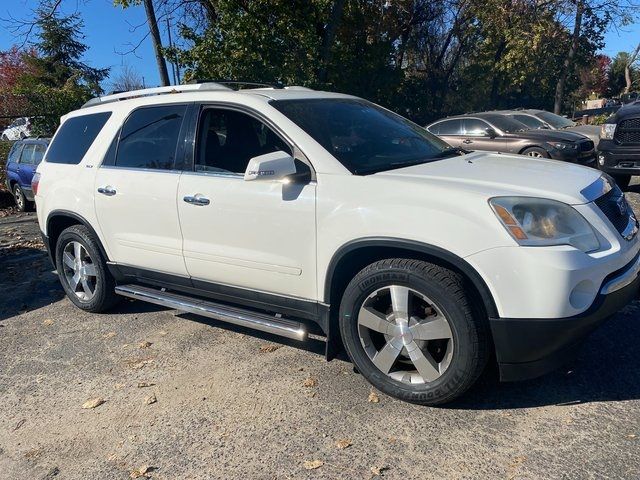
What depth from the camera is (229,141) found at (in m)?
4.09

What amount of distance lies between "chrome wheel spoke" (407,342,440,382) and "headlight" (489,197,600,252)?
2.80ft

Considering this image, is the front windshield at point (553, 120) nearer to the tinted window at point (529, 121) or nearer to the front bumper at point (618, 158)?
the tinted window at point (529, 121)

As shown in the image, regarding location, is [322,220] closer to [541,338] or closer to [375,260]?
[375,260]

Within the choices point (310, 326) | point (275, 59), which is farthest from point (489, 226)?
point (275, 59)

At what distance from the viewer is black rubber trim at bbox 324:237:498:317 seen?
2.88 m

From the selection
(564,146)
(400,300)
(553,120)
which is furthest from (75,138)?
(553,120)

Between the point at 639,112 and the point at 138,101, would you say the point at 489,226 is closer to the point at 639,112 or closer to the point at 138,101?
the point at 138,101

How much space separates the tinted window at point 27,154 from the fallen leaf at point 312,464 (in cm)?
1152

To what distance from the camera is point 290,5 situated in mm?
15078

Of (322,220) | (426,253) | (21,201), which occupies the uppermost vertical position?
(322,220)

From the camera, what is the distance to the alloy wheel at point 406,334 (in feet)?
10.2

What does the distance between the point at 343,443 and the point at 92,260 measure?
3.12 m

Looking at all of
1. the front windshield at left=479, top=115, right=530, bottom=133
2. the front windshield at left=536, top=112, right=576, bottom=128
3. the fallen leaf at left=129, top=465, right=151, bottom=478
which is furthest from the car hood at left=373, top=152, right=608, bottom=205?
the front windshield at left=536, top=112, right=576, bottom=128

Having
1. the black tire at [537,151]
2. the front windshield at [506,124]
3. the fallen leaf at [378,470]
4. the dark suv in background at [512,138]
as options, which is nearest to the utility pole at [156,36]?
the dark suv in background at [512,138]
